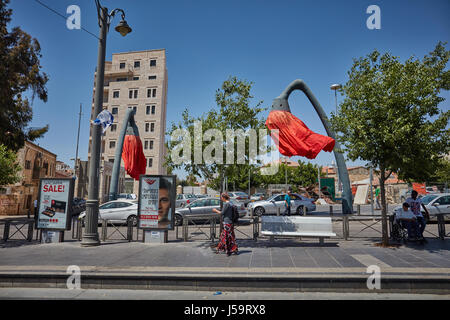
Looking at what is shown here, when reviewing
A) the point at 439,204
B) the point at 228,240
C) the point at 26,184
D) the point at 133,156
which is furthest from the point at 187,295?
the point at 26,184

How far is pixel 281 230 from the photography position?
998 centimetres

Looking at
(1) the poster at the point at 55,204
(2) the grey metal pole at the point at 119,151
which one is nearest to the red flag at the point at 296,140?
(1) the poster at the point at 55,204

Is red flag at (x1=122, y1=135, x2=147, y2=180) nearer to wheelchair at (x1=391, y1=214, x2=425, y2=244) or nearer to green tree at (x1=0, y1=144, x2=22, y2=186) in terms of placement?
green tree at (x1=0, y1=144, x2=22, y2=186)

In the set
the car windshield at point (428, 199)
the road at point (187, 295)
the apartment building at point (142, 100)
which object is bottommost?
the road at point (187, 295)

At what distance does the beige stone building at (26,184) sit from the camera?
27.9 m

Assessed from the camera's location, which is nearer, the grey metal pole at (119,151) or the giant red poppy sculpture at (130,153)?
the giant red poppy sculpture at (130,153)

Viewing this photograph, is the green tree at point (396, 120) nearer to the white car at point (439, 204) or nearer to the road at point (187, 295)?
the road at point (187, 295)

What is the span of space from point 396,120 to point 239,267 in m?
6.37

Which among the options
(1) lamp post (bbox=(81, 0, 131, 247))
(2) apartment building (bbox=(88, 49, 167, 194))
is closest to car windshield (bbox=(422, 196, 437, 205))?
(1) lamp post (bbox=(81, 0, 131, 247))

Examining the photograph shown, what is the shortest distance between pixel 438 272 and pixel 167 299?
5339 mm

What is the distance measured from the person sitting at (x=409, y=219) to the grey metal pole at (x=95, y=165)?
34.6 ft

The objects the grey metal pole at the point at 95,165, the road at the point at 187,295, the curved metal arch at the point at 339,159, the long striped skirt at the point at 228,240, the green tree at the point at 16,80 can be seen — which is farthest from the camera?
the curved metal arch at the point at 339,159
